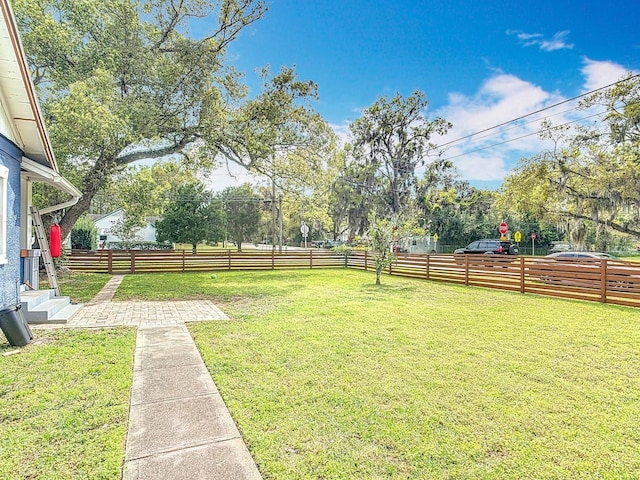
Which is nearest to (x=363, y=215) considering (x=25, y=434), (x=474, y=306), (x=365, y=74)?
(x=365, y=74)

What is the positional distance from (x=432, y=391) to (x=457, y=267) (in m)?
A: 9.55

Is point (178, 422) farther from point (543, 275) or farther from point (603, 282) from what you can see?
point (543, 275)

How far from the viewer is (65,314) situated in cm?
627

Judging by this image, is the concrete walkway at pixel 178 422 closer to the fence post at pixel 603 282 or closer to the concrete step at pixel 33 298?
the concrete step at pixel 33 298

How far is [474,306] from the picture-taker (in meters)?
7.68

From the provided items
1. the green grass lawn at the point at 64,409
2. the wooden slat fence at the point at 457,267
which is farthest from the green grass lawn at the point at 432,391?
the wooden slat fence at the point at 457,267

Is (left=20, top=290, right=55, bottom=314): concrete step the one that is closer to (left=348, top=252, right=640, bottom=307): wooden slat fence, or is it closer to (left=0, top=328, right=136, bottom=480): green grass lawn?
(left=0, top=328, right=136, bottom=480): green grass lawn

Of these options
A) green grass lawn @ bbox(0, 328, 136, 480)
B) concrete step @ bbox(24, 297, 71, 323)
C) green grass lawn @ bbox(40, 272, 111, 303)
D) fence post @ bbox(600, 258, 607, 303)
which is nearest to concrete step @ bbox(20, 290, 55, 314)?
concrete step @ bbox(24, 297, 71, 323)

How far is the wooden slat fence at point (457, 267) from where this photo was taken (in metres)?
8.12

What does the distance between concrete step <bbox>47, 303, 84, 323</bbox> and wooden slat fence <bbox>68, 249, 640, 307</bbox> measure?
28.3 feet

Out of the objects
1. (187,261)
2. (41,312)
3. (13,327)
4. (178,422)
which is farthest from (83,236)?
(178,422)

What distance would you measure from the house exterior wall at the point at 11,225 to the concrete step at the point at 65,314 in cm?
71

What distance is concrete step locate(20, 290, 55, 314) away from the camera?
5711 millimetres

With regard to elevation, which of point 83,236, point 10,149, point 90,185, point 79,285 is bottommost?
point 79,285
